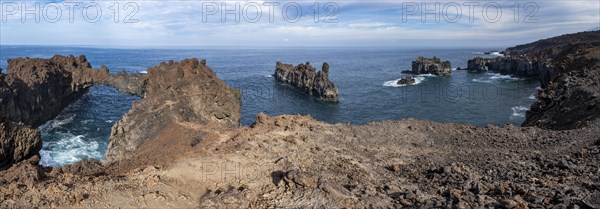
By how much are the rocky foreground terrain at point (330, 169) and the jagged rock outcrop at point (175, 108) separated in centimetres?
44

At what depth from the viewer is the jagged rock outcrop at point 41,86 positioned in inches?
1688

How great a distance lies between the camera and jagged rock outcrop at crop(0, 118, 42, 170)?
24.6m

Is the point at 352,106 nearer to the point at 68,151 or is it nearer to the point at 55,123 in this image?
the point at 68,151

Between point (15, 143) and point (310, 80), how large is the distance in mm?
53348

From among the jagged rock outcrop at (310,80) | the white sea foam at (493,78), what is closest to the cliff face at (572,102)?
the jagged rock outcrop at (310,80)

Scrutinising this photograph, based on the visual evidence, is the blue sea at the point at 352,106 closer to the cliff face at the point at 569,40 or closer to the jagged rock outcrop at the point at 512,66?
the jagged rock outcrop at the point at 512,66

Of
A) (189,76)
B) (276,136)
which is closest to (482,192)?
(276,136)

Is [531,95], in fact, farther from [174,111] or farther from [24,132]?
[24,132]

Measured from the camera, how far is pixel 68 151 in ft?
123

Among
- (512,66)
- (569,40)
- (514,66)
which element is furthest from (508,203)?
(569,40)

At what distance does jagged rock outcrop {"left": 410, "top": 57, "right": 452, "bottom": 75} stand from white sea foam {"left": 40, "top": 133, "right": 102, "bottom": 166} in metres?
82.8

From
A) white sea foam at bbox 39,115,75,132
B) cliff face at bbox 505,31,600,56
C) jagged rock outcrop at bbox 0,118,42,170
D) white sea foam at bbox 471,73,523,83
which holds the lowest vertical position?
white sea foam at bbox 39,115,75,132

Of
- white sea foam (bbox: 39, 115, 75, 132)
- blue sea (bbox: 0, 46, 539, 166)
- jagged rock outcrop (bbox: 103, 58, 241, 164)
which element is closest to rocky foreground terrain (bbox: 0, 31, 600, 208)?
jagged rock outcrop (bbox: 103, 58, 241, 164)

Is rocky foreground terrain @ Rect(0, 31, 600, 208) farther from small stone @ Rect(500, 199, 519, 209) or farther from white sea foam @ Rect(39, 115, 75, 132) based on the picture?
white sea foam @ Rect(39, 115, 75, 132)
